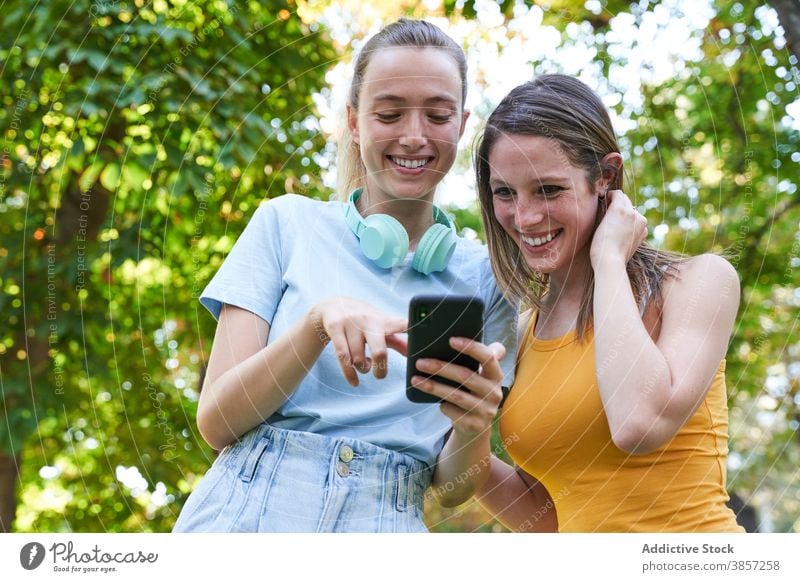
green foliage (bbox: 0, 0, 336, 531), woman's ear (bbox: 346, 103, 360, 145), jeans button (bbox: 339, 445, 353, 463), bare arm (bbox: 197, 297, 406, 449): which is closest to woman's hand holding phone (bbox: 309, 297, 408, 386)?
bare arm (bbox: 197, 297, 406, 449)

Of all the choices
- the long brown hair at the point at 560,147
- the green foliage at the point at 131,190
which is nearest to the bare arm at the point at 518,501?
the long brown hair at the point at 560,147

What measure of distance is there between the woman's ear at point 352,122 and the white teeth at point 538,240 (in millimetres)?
281

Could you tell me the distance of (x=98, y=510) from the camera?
8.42 feet

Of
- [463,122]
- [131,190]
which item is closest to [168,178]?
[131,190]

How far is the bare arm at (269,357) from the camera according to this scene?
94 centimetres

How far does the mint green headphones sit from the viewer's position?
1.12 m

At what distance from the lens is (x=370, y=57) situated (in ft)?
3.95

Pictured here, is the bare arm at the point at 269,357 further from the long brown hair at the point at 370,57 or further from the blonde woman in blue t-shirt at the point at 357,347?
the long brown hair at the point at 370,57

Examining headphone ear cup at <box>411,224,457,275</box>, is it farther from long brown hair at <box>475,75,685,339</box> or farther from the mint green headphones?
long brown hair at <box>475,75,685,339</box>

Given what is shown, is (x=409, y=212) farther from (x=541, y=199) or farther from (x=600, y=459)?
(x=600, y=459)

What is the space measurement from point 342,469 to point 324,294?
218 mm

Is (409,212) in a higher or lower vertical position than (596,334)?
higher
